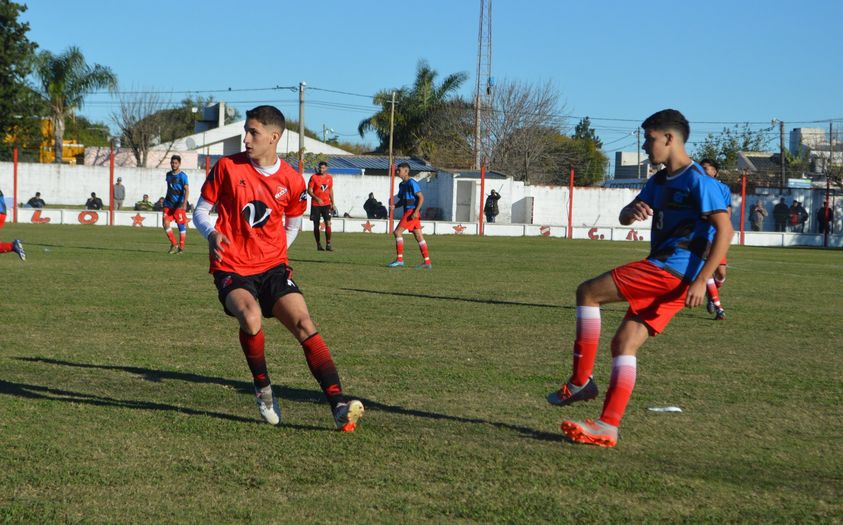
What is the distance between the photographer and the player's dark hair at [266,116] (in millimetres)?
5695

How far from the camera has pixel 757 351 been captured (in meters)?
8.93

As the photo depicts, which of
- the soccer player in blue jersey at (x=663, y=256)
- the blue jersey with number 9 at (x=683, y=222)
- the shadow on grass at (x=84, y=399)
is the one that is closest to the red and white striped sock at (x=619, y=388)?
the soccer player in blue jersey at (x=663, y=256)

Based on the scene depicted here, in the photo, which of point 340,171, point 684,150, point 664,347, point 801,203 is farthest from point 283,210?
point 340,171

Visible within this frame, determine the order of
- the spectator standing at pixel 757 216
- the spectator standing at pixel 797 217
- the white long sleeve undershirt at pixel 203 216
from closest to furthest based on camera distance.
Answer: the white long sleeve undershirt at pixel 203 216
the spectator standing at pixel 757 216
the spectator standing at pixel 797 217

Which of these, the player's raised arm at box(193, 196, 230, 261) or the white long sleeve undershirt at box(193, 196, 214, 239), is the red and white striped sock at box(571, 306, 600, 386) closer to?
the player's raised arm at box(193, 196, 230, 261)

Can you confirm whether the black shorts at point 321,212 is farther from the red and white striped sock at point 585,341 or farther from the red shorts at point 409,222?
the red and white striped sock at point 585,341

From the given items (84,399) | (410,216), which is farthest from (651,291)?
(410,216)

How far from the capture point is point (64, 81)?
60.0 m

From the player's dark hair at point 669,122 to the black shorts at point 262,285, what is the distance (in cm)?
214

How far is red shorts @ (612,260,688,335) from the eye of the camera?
5.37 meters

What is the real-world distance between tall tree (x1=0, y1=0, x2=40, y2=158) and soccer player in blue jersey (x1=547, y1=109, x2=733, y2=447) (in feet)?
166

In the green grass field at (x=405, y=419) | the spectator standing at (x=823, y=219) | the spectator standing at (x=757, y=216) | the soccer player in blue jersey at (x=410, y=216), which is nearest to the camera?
the green grass field at (x=405, y=419)

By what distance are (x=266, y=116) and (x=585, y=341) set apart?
2218mm

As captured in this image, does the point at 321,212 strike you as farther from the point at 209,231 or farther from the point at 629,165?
the point at 629,165
